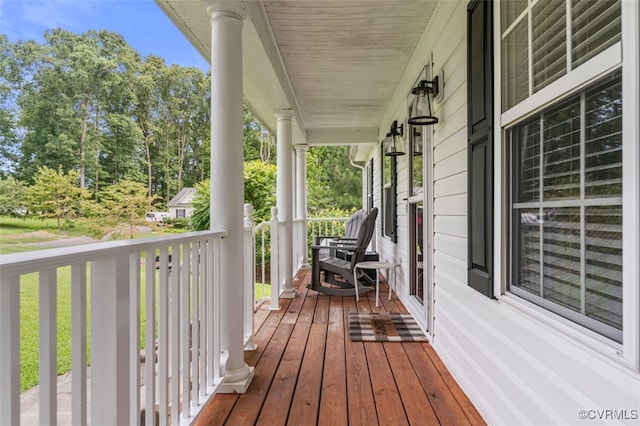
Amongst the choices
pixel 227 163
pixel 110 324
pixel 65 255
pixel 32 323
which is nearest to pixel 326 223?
pixel 227 163

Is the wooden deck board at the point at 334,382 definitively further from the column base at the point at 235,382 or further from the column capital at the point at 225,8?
the column capital at the point at 225,8

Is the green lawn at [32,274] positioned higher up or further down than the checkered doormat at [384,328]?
higher up

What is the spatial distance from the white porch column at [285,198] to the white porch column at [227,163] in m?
2.40

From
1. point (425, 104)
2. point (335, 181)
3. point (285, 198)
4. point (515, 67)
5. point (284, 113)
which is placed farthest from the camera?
point (335, 181)

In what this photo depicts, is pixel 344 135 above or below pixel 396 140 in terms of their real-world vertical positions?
above

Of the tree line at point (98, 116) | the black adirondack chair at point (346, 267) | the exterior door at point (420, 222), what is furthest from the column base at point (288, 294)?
the tree line at point (98, 116)

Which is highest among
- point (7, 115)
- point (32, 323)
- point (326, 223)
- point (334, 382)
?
point (7, 115)

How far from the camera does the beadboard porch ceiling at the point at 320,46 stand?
2611 mm

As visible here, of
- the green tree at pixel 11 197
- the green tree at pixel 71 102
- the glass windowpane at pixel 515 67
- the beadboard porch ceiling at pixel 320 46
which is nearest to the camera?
the glass windowpane at pixel 515 67

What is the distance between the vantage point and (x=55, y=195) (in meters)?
2.15

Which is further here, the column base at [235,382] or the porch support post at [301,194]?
the porch support post at [301,194]

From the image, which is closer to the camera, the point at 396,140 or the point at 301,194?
the point at 396,140

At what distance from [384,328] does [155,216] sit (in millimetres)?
2606

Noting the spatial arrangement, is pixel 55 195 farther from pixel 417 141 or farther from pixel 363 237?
pixel 363 237
